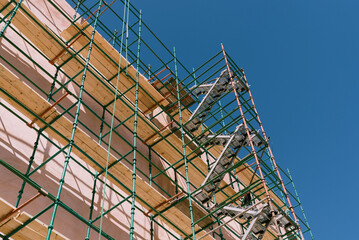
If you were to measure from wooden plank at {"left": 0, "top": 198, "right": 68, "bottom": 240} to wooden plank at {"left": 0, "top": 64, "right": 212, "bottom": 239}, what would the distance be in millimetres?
2293

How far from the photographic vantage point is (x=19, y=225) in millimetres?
6035

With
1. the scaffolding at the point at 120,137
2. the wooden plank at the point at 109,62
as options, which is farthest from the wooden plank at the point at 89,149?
the wooden plank at the point at 109,62

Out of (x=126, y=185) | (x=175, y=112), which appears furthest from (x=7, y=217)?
(x=175, y=112)

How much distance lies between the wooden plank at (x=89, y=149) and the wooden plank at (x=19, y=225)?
7.52 feet

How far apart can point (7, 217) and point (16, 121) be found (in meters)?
2.97

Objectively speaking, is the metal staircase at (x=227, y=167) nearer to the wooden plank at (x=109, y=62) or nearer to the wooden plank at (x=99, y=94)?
the wooden plank at (x=99, y=94)

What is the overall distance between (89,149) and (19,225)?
2.60 m

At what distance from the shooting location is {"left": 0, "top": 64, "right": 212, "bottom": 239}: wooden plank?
7602mm

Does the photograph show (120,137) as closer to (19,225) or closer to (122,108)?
(122,108)

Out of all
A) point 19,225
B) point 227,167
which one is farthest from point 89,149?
point 227,167

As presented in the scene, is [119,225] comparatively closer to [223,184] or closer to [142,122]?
[142,122]

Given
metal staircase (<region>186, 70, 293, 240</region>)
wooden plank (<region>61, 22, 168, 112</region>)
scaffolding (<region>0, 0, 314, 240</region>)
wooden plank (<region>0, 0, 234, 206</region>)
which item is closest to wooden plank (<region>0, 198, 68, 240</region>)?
scaffolding (<region>0, 0, 314, 240</region>)

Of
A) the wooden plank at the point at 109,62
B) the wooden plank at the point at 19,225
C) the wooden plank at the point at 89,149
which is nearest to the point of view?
the wooden plank at the point at 19,225

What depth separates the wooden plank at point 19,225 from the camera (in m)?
5.94
